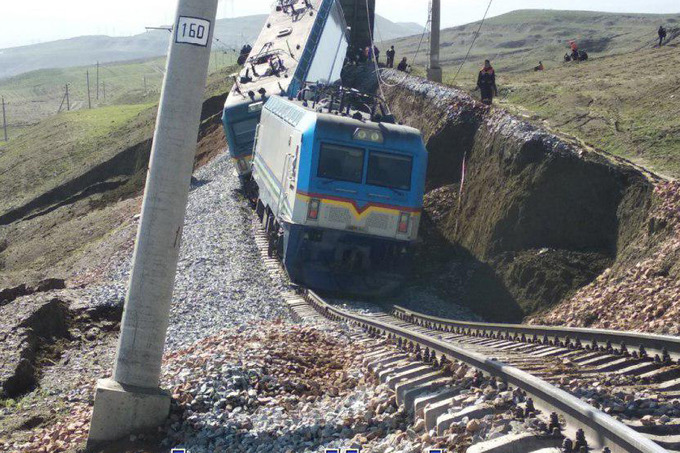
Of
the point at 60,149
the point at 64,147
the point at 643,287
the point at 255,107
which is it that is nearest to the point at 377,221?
the point at 643,287

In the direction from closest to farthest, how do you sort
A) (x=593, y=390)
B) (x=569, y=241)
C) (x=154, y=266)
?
1. (x=593, y=390)
2. (x=154, y=266)
3. (x=569, y=241)

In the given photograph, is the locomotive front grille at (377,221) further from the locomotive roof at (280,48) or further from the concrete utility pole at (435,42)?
the concrete utility pole at (435,42)

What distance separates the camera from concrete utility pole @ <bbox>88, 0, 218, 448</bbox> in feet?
30.3

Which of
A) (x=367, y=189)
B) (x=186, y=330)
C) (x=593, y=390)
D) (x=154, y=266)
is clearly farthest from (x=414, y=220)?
(x=593, y=390)

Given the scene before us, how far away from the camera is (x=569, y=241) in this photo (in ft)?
56.3

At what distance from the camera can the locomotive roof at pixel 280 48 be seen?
27016mm

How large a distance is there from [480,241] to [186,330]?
732cm

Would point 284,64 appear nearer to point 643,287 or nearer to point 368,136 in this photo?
point 368,136

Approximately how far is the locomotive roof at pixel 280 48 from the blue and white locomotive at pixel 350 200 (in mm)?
8351

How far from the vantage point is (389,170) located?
17.7 m

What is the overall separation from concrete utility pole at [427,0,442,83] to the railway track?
62.9ft

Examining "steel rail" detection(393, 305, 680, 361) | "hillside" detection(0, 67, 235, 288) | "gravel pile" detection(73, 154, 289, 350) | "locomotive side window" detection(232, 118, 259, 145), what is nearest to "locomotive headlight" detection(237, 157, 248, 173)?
"locomotive side window" detection(232, 118, 259, 145)

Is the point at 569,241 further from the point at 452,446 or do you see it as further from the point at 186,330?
the point at 452,446

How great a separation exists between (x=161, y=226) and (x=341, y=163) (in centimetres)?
824
